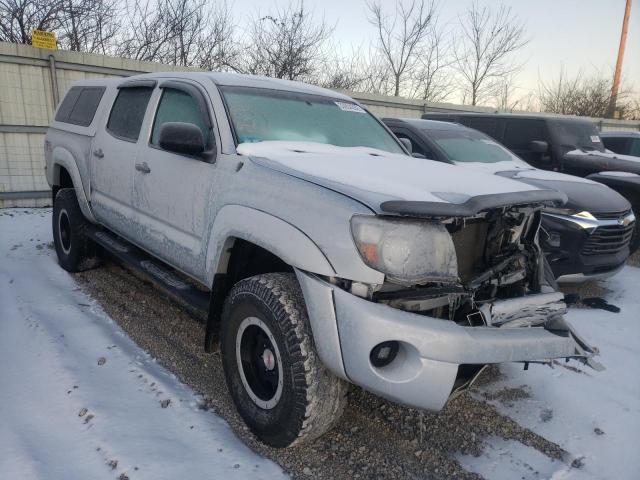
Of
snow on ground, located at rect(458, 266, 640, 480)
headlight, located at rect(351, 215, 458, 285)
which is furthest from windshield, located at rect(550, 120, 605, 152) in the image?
headlight, located at rect(351, 215, 458, 285)

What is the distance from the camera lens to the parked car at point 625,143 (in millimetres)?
9555

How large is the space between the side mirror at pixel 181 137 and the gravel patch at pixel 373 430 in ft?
4.55

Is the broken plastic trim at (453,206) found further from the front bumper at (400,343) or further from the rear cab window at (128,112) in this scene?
the rear cab window at (128,112)

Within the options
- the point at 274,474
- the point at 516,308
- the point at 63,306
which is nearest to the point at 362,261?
the point at 516,308

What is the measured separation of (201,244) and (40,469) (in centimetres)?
130

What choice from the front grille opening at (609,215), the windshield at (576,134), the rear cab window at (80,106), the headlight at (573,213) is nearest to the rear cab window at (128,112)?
the rear cab window at (80,106)

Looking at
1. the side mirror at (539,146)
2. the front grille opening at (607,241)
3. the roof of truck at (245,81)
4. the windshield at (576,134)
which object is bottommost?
the front grille opening at (607,241)

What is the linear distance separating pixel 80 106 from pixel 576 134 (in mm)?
6814

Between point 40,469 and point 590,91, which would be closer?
point 40,469

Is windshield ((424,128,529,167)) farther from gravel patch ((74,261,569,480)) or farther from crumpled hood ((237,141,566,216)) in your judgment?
gravel patch ((74,261,569,480))

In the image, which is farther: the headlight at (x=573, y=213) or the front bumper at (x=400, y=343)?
the headlight at (x=573, y=213)

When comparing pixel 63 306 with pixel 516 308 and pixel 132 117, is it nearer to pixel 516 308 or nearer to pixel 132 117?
pixel 132 117

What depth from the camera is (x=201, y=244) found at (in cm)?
282

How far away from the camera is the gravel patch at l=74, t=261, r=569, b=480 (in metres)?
2.35
